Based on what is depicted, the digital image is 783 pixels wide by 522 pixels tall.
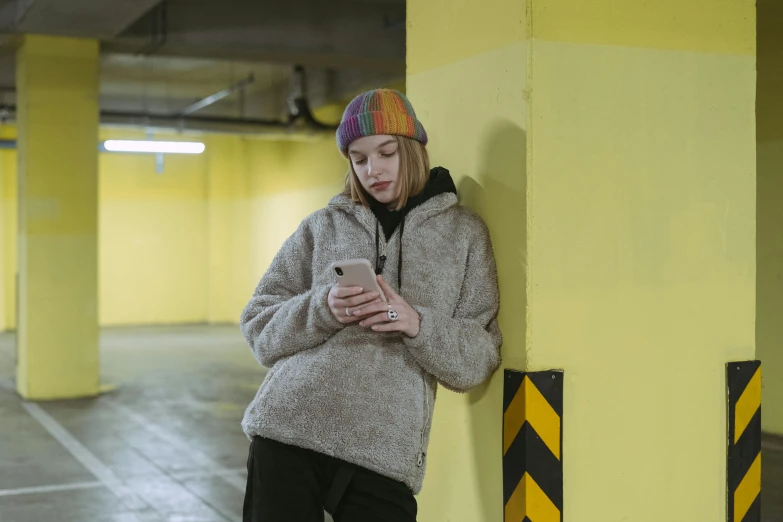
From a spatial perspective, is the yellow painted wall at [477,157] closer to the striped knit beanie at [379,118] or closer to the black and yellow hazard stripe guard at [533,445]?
the black and yellow hazard stripe guard at [533,445]

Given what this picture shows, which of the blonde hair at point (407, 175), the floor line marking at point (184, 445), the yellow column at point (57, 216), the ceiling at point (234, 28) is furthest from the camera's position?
the yellow column at point (57, 216)

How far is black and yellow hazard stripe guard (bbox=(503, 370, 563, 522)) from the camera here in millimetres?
1979

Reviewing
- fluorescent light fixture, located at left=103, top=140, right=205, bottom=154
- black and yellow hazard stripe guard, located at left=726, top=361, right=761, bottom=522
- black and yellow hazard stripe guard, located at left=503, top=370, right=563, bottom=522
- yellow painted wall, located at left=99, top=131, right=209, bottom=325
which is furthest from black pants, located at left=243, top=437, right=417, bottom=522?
yellow painted wall, located at left=99, top=131, right=209, bottom=325

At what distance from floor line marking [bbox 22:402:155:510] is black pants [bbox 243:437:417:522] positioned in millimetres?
2992

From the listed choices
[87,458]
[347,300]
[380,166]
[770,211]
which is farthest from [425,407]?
[770,211]

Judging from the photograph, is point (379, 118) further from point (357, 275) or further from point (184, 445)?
point (184, 445)

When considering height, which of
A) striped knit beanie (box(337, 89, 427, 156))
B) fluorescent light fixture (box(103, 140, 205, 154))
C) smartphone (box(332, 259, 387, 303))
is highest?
fluorescent light fixture (box(103, 140, 205, 154))

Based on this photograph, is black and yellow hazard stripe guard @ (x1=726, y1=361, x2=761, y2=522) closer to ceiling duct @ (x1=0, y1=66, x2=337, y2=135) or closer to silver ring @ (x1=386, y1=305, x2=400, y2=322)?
silver ring @ (x1=386, y1=305, x2=400, y2=322)

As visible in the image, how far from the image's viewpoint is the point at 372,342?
1.93m

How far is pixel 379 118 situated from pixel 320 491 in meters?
0.78

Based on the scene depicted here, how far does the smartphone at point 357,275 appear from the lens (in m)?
1.76

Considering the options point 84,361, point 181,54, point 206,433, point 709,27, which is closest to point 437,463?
point 709,27

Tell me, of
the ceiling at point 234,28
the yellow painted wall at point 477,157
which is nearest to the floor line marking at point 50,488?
the yellow painted wall at point 477,157

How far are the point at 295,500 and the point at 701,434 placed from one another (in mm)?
981
